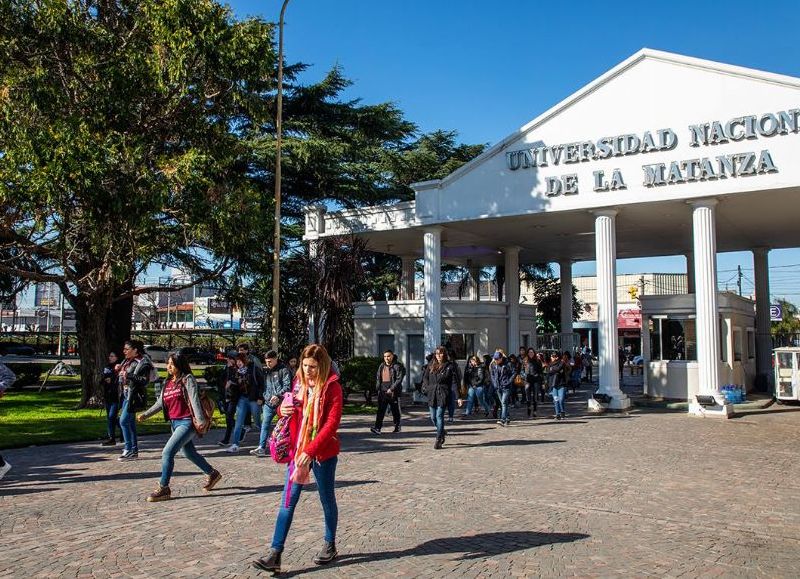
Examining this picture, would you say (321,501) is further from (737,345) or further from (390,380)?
(737,345)

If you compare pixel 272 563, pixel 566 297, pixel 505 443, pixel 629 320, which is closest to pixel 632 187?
pixel 505 443

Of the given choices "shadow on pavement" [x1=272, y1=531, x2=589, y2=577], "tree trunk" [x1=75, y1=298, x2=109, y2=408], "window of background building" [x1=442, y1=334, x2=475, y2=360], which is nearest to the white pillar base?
"window of background building" [x1=442, y1=334, x2=475, y2=360]

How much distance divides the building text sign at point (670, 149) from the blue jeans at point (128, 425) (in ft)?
42.2

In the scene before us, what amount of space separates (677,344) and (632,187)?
19.1ft

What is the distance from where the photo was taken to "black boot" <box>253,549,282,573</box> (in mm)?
5026

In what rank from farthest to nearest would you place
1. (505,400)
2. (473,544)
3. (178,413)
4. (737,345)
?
1. (737,345)
2. (505,400)
3. (178,413)
4. (473,544)

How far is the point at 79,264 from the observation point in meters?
17.9

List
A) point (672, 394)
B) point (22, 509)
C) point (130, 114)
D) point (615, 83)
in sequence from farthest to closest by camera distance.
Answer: point (672, 394), point (615, 83), point (130, 114), point (22, 509)

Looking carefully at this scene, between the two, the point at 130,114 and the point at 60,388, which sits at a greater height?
the point at 130,114

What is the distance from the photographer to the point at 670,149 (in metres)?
17.0

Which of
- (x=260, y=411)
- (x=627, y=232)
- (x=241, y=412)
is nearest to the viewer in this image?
(x=241, y=412)

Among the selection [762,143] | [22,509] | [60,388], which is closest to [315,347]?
[22,509]

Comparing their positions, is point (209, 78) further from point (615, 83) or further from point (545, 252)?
point (545, 252)

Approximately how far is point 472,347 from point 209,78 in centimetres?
1298
